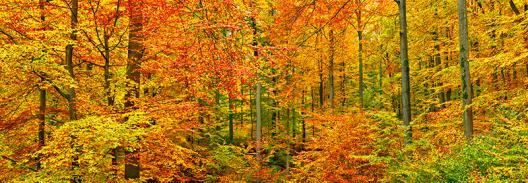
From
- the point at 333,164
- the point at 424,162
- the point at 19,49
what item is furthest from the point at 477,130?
the point at 19,49

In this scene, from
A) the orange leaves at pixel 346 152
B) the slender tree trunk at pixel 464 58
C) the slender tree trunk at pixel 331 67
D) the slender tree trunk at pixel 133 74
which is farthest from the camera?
the slender tree trunk at pixel 331 67

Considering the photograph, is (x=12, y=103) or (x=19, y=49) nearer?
(x=19, y=49)

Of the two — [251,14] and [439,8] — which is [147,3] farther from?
[439,8]

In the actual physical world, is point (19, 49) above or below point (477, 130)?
above

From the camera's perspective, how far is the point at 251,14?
6.29 metres

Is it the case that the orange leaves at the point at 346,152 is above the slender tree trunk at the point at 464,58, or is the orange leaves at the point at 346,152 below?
below

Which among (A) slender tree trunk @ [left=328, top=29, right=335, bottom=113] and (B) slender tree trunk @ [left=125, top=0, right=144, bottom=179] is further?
(A) slender tree trunk @ [left=328, top=29, right=335, bottom=113]

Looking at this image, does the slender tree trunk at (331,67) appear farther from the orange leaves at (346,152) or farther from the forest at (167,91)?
the orange leaves at (346,152)

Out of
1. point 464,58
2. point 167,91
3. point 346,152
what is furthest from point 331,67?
point 464,58

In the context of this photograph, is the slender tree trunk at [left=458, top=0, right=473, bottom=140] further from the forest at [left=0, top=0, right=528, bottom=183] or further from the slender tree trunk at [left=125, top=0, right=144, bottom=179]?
the slender tree trunk at [left=125, top=0, right=144, bottom=179]

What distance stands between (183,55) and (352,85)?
83.3 ft

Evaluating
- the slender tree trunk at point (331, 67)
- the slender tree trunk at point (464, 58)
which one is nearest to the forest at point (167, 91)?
the slender tree trunk at point (464, 58)

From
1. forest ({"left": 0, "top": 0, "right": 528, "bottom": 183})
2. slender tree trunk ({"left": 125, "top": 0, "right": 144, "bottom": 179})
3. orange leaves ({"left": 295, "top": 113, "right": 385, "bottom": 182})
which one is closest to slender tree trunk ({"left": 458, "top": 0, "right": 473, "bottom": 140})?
forest ({"left": 0, "top": 0, "right": 528, "bottom": 183})

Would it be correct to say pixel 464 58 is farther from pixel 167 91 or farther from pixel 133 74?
pixel 167 91
